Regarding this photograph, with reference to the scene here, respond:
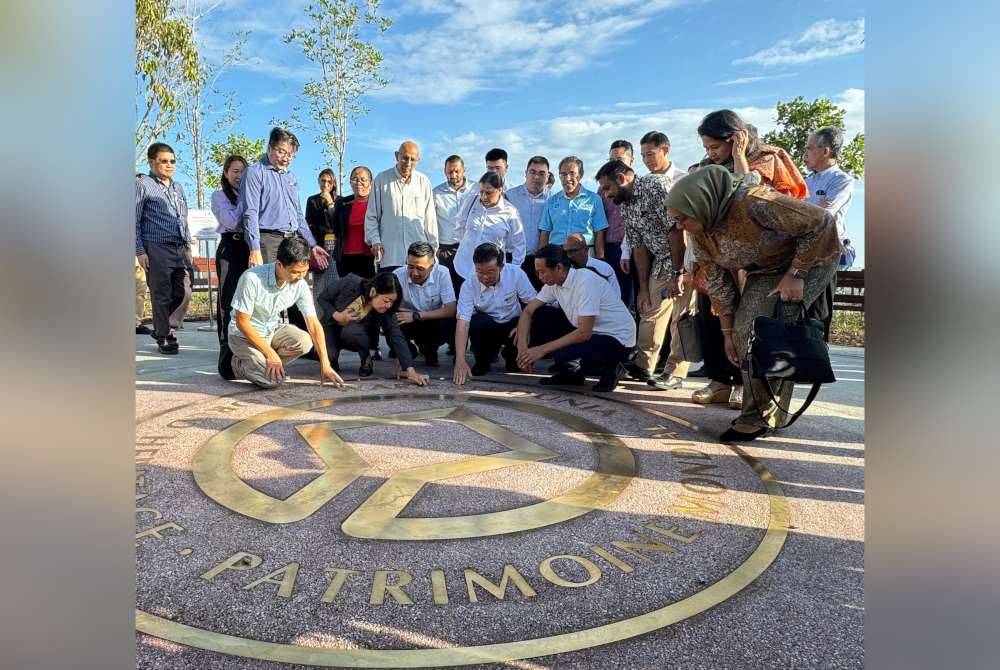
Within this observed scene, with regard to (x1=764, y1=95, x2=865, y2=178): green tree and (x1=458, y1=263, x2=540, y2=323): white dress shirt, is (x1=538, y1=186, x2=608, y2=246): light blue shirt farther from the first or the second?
(x1=764, y1=95, x2=865, y2=178): green tree

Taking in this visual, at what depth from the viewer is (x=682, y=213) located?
3422mm

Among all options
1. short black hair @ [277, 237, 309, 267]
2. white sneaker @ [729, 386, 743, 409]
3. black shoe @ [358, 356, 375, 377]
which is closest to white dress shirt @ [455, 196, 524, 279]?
black shoe @ [358, 356, 375, 377]

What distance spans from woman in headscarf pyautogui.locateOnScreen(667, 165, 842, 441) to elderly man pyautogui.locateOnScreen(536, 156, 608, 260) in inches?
96.3

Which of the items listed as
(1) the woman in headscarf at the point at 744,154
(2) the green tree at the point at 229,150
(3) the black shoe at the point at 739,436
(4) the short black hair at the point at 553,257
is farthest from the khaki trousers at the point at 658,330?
(2) the green tree at the point at 229,150

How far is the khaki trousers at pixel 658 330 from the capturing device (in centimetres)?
530

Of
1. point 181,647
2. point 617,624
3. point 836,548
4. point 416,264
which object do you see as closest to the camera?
point 181,647

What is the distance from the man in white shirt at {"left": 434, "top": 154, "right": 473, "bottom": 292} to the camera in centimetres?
693

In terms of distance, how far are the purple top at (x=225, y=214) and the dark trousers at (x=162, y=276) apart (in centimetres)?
81
